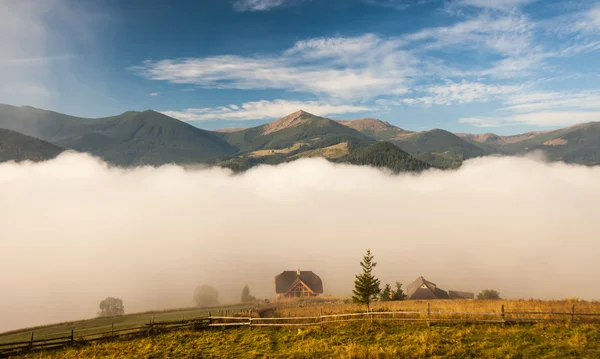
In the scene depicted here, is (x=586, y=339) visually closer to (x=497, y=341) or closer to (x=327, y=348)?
(x=497, y=341)

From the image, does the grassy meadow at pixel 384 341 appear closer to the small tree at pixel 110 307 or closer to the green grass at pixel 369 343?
the green grass at pixel 369 343

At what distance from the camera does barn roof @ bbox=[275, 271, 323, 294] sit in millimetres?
118631

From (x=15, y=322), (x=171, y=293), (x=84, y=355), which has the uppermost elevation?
(x=84, y=355)

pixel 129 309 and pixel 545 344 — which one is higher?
pixel 545 344

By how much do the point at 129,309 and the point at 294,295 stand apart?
76.9 meters

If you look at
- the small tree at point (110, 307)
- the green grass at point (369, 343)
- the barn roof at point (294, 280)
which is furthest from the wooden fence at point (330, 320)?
the small tree at point (110, 307)

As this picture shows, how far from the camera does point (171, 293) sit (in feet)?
554

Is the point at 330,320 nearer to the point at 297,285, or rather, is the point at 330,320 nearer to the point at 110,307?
the point at 297,285

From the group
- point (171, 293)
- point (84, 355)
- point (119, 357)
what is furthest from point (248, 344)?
point (171, 293)

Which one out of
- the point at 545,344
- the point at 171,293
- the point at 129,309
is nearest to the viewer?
the point at 545,344

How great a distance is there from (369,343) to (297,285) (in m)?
92.7

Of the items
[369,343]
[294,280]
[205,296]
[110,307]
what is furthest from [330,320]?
[110,307]

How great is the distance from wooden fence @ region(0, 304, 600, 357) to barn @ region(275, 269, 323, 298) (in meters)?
77.9

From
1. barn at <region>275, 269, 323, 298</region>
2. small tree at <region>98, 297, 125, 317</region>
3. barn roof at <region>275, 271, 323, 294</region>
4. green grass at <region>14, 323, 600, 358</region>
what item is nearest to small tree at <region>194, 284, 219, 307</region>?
barn roof at <region>275, 271, 323, 294</region>
